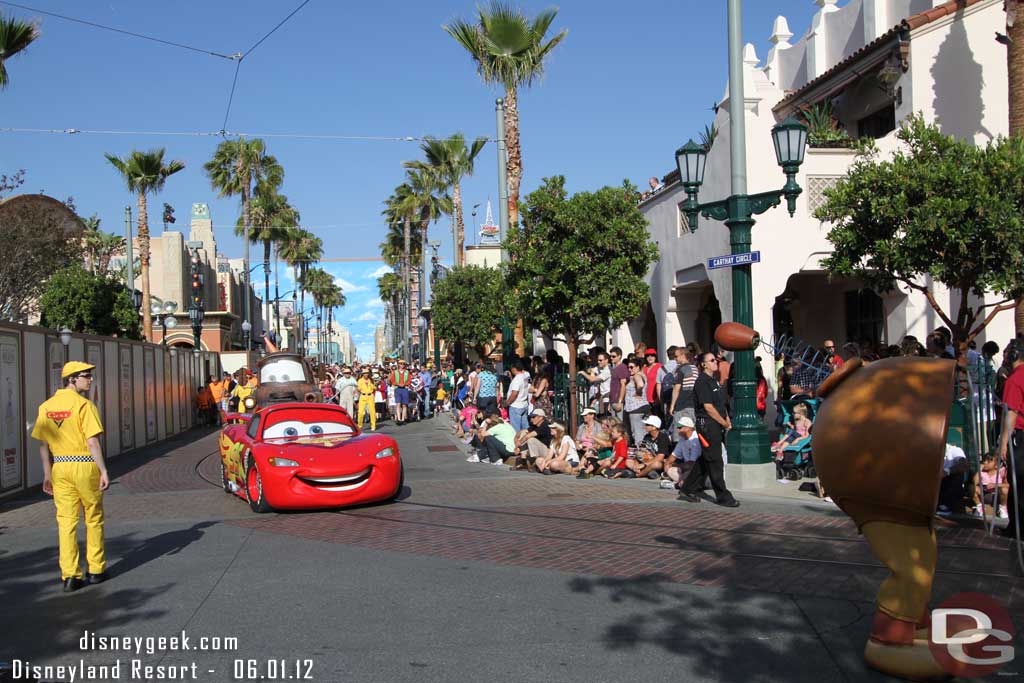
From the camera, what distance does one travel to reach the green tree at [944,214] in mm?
12406

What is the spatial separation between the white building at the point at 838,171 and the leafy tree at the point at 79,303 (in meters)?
21.4

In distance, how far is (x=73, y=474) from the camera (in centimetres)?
733

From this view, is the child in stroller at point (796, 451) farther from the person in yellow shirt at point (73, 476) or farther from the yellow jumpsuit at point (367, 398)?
the yellow jumpsuit at point (367, 398)

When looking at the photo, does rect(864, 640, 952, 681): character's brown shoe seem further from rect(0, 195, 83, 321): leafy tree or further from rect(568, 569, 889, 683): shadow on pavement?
rect(0, 195, 83, 321): leafy tree

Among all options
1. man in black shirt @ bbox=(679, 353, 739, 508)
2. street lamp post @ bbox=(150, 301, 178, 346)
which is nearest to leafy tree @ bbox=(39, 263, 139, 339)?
street lamp post @ bbox=(150, 301, 178, 346)

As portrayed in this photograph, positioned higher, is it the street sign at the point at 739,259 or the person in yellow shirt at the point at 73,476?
A: the street sign at the point at 739,259

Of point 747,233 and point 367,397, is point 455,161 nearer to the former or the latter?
A: point 367,397

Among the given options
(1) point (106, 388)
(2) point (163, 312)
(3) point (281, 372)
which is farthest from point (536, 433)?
(2) point (163, 312)

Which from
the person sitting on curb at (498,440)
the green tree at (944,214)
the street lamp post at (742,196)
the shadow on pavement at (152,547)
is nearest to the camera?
the shadow on pavement at (152,547)

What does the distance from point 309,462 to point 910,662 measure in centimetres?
744

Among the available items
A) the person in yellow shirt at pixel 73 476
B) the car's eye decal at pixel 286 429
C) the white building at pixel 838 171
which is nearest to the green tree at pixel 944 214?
the white building at pixel 838 171

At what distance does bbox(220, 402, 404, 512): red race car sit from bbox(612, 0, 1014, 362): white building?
9180mm

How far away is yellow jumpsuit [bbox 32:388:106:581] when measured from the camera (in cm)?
725

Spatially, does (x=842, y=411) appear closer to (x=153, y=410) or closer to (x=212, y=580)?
(x=212, y=580)
